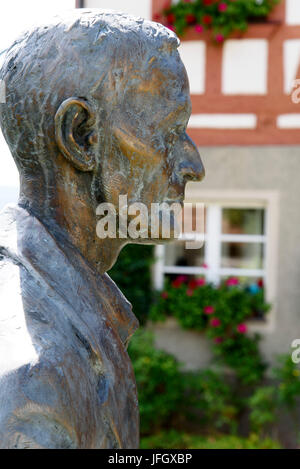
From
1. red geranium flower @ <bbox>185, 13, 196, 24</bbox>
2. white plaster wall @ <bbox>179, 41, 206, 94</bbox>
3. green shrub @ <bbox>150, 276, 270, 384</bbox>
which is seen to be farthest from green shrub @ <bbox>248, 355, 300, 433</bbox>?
red geranium flower @ <bbox>185, 13, 196, 24</bbox>

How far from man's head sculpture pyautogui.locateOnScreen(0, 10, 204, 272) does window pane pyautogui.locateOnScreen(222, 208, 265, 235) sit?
451cm

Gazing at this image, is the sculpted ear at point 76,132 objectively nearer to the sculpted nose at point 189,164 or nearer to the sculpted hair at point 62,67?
→ the sculpted hair at point 62,67

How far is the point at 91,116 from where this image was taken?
1099mm

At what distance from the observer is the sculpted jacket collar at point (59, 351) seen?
35.4 inches

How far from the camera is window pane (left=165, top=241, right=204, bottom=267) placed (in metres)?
5.73

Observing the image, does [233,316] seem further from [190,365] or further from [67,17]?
[67,17]

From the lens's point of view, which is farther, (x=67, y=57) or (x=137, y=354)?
(x=137, y=354)

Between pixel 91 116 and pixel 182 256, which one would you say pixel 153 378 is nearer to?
pixel 182 256

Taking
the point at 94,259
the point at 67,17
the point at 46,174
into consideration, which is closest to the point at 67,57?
the point at 67,17

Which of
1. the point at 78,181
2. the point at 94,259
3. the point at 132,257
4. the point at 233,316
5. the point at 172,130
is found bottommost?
the point at 94,259

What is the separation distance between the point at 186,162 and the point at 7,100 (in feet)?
1.14

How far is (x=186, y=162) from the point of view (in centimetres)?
120

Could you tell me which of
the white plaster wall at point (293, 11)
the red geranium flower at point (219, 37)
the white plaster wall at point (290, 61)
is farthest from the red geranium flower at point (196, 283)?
the white plaster wall at point (293, 11)

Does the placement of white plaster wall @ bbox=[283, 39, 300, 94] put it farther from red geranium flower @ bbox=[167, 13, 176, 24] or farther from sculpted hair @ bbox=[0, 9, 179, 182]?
sculpted hair @ bbox=[0, 9, 179, 182]
